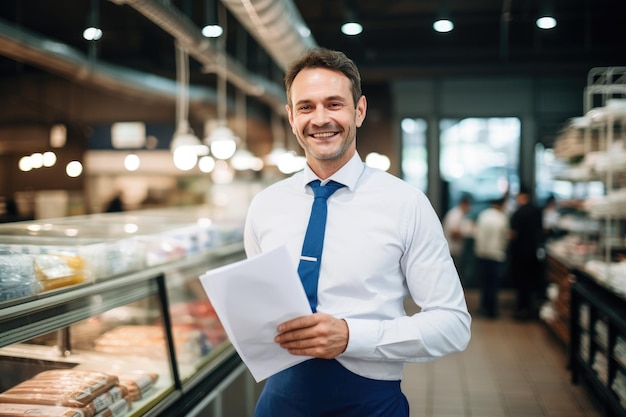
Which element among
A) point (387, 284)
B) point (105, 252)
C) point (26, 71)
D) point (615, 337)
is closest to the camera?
point (387, 284)

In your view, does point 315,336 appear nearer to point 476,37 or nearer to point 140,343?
point 140,343

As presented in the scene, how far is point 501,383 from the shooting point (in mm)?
5359

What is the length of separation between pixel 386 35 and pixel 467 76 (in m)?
1.61

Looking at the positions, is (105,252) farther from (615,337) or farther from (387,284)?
(615,337)

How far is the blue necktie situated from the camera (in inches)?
67.2

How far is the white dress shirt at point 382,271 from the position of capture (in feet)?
5.32

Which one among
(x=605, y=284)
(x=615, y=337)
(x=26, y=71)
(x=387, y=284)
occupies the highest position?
→ (x=26, y=71)

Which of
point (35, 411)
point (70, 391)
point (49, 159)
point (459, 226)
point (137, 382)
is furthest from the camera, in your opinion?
point (49, 159)

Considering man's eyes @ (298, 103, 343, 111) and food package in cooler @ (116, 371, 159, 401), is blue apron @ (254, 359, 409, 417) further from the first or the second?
food package in cooler @ (116, 371, 159, 401)

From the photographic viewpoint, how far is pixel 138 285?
2891 millimetres

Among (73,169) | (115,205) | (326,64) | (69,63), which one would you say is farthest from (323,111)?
(73,169)

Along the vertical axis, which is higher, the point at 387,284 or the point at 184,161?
the point at 184,161

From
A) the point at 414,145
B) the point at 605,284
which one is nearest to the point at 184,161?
the point at 605,284

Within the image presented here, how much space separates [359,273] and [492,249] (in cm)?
676
